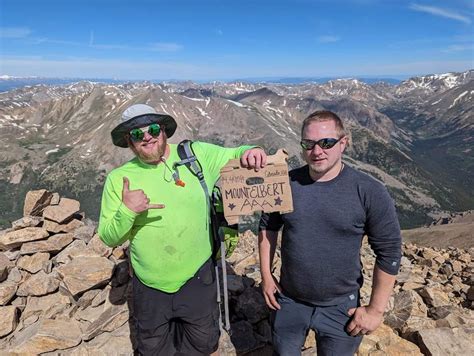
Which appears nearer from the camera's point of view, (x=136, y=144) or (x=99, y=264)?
(x=136, y=144)

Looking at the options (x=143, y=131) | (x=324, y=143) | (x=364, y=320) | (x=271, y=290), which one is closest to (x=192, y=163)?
(x=143, y=131)

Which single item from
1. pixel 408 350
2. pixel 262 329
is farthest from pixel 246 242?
pixel 408 350

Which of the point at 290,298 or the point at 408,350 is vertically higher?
the point at 290,298

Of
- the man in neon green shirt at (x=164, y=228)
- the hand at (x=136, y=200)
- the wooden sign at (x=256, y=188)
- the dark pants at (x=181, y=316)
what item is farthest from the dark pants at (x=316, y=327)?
the hand at (x=136, y=200)

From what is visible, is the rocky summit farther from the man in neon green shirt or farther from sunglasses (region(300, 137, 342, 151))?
sunglasses (region(300, 137, 342, 151))

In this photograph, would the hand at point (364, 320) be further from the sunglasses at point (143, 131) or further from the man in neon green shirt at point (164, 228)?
the sunglasses at point (143, 131)

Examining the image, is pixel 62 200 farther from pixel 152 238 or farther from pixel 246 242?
pixel 152 238

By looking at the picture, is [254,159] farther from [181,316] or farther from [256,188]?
[181,316]
